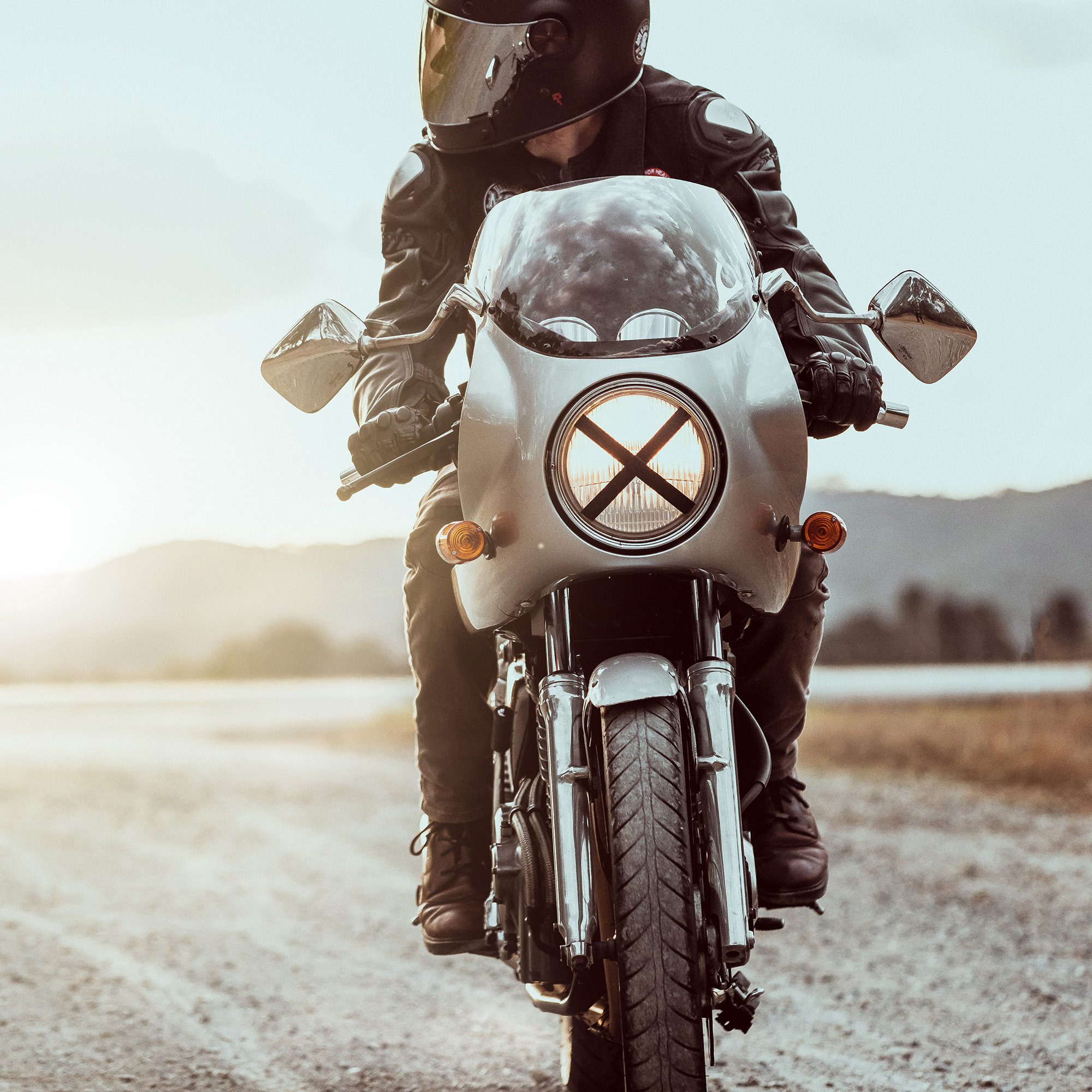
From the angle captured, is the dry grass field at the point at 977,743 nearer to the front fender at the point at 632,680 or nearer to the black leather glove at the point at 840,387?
the black leather glove at the point at 840,387

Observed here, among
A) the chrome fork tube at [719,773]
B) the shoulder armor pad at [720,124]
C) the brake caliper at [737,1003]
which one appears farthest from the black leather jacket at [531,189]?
the brake caliper at [737,1003]

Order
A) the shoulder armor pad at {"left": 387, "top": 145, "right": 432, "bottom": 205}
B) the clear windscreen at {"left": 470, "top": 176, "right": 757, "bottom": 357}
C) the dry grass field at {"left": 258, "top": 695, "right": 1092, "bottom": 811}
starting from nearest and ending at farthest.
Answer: the clear windscreen at {"left": 470, "top": 176, "right": 757, "bottom": 357}, the shoulder armor pad at {"left": 387, "top": 145, "right": 432, "bottom": 205}, the dry grass field at {"left": 258, "top": 695, "right": 1092, "bottom": 811}

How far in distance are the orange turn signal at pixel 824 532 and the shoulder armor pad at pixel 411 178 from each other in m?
1.23

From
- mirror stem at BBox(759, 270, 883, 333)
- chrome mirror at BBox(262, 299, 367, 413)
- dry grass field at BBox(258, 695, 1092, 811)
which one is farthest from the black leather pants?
dry grass field at BBox(258, 695, 1092, 811)

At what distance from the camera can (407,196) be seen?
119 inches

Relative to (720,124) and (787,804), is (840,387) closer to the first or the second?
(720,124)

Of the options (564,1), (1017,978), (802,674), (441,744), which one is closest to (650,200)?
(564,1)

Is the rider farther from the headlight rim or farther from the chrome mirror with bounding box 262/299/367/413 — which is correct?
the headlight rim

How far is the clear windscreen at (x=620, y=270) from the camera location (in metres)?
2.25

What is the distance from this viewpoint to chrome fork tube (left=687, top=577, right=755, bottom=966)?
7.09 ft

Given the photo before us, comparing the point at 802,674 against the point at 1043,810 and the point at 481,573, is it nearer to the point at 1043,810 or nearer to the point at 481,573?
the point at 481,573

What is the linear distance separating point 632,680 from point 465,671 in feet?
2.85

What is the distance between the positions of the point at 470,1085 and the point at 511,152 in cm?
231

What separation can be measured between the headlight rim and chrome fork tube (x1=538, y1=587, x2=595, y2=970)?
0.25 m
